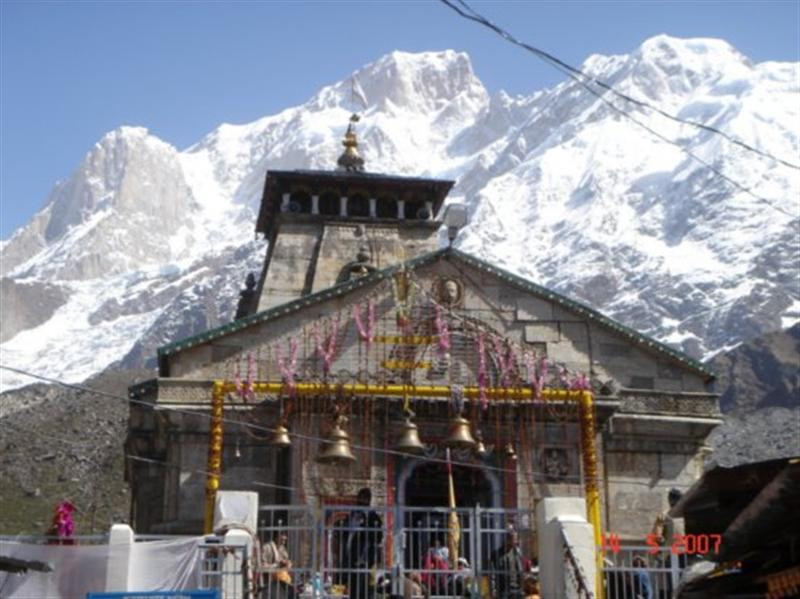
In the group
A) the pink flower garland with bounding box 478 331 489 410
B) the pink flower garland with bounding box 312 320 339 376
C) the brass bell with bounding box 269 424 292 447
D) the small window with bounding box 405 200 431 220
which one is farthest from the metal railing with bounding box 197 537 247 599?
the small window with bounding box 405 200 431 220

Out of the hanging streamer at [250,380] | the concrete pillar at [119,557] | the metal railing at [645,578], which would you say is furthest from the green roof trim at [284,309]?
the metal railing at [645,578]

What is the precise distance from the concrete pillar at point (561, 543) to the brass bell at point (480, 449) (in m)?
4.73

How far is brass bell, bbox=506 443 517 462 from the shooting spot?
26656mm

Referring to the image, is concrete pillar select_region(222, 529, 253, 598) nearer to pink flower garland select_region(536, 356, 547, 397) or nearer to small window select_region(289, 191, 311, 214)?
pink flower garland select_region(536, 356, 547, 397)

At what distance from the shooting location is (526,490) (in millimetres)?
26656

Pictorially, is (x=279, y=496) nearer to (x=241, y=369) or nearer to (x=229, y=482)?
(x=229, y=482)

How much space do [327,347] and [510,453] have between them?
4308 millimetres

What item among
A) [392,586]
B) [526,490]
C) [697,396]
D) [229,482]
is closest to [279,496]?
[229,482]

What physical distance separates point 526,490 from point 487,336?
3389 millimetres

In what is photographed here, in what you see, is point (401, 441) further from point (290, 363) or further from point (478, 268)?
point (478, 268)

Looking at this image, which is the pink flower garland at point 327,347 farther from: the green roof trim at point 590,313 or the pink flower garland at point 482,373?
the green roof trim at point 590,313

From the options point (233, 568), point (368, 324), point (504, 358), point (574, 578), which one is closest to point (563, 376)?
point (504, 358)

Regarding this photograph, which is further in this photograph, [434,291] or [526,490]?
[434,291]

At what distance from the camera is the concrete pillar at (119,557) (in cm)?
1862
